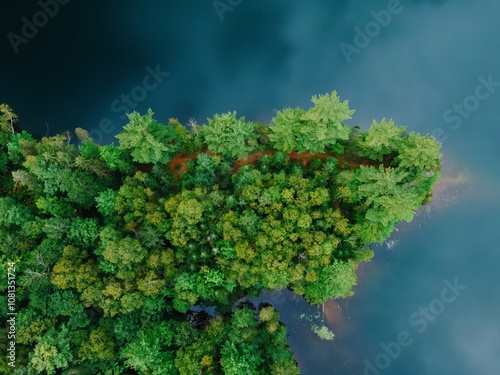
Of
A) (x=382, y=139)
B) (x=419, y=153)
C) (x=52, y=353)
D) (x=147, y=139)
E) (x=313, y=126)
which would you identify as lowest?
(x=419, y=153)

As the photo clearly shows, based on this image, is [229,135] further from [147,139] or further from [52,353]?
[52,353]

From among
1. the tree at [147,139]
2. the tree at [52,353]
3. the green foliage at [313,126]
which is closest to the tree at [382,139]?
the green foliage at [313,126]

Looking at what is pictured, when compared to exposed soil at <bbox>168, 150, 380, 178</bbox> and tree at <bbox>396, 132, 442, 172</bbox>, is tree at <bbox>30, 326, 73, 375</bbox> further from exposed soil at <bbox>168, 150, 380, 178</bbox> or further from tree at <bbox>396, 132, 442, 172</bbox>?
tree at <bbox>396, 132, 442, 172</bbox>

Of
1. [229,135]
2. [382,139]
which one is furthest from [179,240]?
[382,139]

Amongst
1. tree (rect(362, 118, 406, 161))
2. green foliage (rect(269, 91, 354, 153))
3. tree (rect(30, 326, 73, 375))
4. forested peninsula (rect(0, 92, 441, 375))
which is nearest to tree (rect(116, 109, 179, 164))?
forested peninsula (rect(0, 92, 441, 375))

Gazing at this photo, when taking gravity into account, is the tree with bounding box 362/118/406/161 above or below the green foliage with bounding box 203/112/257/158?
below

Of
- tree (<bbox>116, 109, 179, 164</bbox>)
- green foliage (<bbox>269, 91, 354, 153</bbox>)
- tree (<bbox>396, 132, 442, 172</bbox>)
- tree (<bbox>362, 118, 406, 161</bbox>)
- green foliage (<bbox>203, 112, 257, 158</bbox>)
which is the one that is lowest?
tree (<bbox>396, 132, 442, 172</bbox>)

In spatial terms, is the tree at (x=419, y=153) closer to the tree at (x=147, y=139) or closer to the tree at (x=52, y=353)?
the tree at (x=147, y=139)
